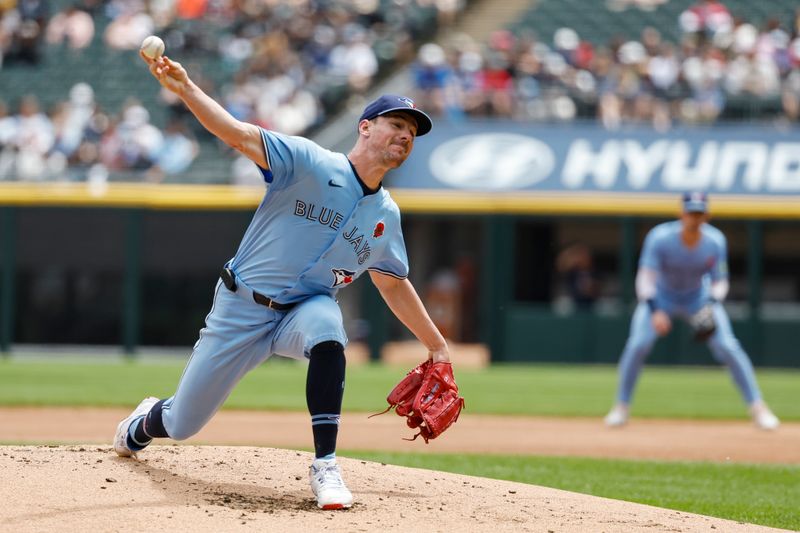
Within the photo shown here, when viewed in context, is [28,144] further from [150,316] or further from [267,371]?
[267,371]

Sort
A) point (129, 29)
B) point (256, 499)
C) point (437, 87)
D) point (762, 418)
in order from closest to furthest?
point (256, 499) → point (762, 418) → point (437, 87) → point (129, 29)

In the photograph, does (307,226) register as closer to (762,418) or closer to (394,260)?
(394,260)

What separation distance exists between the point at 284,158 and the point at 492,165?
13396mm

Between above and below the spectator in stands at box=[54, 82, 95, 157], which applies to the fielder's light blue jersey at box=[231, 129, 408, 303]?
below

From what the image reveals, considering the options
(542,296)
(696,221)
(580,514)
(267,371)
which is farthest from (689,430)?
(542,296)

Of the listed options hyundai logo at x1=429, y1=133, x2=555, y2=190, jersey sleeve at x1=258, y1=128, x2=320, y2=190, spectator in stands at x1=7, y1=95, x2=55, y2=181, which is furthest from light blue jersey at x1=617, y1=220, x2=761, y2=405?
spectator in stands at x1=7, y1=95, x2=55, y2=181

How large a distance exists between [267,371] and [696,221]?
26.7 ft

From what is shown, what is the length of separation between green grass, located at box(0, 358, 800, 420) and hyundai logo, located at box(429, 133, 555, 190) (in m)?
2.75

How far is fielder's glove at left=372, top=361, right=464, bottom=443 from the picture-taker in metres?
5.86

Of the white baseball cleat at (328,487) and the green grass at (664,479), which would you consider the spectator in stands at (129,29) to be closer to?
the green grass at (664,479)

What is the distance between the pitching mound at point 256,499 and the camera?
4.84 m

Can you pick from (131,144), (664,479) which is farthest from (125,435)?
(131,144)

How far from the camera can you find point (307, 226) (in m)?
5.45

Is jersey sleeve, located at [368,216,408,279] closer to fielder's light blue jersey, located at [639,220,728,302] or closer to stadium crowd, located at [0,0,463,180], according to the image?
fielder's light blue jersey, located at [639,220,728,302]
